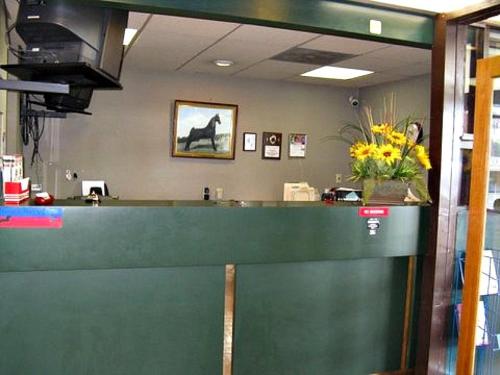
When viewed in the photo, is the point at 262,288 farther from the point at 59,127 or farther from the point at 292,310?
the point at 59,127

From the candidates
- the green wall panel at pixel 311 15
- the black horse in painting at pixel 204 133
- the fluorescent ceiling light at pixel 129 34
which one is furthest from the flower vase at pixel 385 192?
the black horse in painting at pixel 204 133

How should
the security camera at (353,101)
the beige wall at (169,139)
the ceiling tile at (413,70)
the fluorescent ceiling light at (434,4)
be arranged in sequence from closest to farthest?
1. the fluorescent ceiling light at (434,4)
2. the ceiling tile at (413,70)
3. the beige wall at (169,139)
4. the security camera at (353,101)

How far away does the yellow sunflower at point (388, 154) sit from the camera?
2.55 metres

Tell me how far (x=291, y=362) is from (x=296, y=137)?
400 cm

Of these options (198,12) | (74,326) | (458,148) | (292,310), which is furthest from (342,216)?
(74,326)

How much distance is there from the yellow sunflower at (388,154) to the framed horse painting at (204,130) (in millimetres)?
3300

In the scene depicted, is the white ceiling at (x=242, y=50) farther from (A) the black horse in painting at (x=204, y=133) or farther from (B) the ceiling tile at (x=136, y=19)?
(A) the black horse in painting at (x=204, y=133)

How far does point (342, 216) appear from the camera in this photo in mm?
2422

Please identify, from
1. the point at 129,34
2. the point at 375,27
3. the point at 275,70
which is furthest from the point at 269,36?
the point at 275,70

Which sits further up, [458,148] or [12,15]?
[12,15]

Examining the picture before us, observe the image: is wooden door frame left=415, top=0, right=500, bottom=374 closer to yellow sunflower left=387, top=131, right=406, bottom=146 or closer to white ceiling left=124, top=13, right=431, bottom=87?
yellow sunflower left=387, top=131, right=406, bottom=146

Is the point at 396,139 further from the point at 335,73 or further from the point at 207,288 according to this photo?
the point at 335,73

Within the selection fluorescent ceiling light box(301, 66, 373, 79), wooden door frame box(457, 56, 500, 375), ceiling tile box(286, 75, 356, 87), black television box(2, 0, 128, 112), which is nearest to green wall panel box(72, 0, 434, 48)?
black television box(2, 0, 128, 112)

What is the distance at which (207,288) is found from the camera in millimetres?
2229
